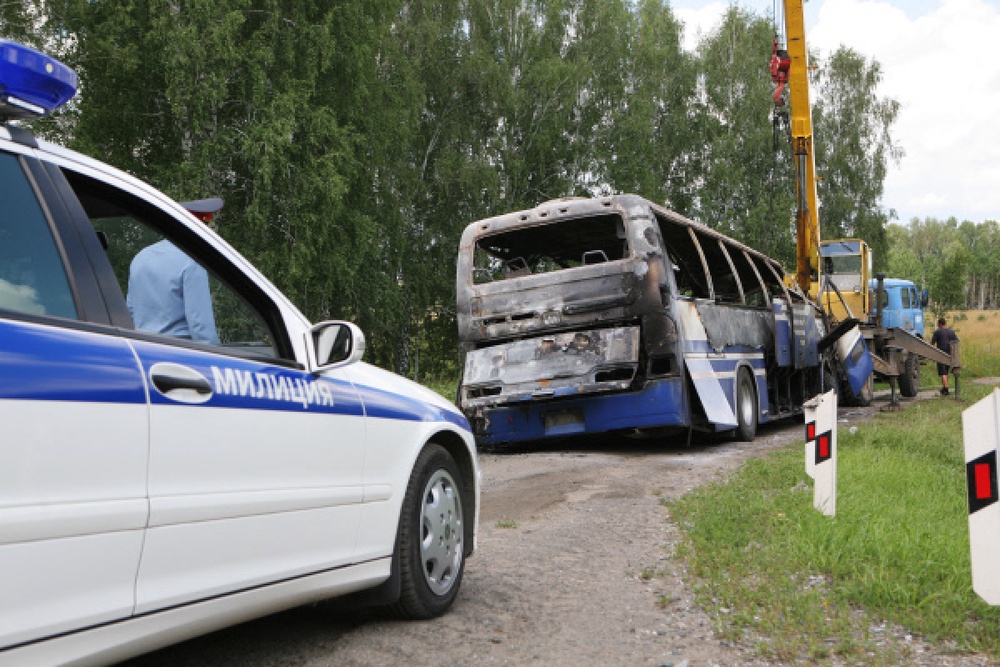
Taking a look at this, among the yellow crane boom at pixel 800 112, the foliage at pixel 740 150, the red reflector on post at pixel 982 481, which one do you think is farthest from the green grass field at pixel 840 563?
the foliage at pixel 740 150

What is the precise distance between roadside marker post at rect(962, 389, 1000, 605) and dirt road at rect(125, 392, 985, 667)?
0.34 metres

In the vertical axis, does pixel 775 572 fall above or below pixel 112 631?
below

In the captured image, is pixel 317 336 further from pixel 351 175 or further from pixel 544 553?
pixel 351 175

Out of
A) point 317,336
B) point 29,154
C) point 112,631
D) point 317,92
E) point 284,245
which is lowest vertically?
point 112,631

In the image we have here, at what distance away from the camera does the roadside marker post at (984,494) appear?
3881 mm

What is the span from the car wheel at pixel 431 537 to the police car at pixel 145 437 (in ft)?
0.40

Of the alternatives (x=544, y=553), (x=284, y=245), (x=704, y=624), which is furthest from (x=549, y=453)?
(x=284, y=245)

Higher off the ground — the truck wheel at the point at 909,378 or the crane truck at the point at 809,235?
the crane truck at the point at 809,235

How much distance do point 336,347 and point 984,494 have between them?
8.64 ft

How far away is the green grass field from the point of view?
13.3 ft

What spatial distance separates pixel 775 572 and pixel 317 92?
2081 centimetres

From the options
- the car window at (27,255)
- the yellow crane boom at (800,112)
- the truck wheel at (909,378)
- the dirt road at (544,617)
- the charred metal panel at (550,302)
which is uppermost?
the yellow crane boom at (800,112)

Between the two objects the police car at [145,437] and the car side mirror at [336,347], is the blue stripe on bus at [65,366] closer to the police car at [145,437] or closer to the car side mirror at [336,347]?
the police car at [145,437]

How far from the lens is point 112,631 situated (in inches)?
99.5
